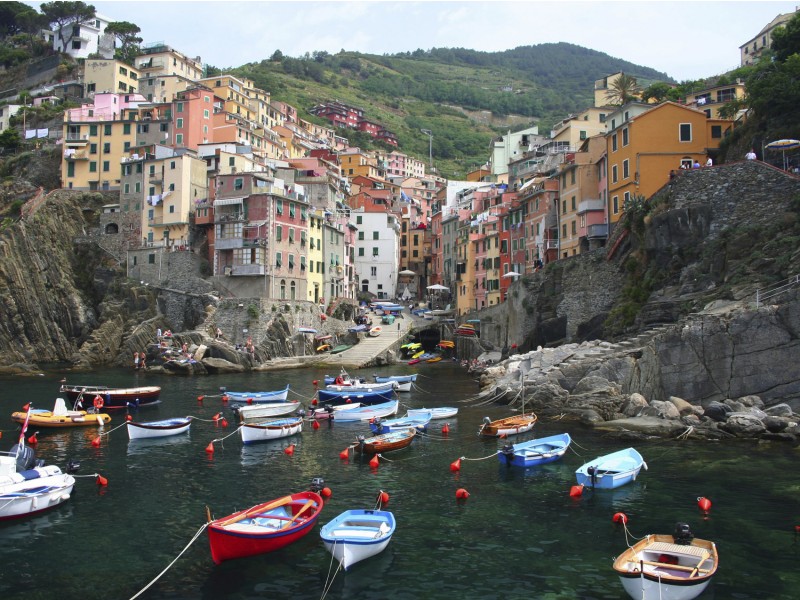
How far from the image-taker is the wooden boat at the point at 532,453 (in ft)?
93.8

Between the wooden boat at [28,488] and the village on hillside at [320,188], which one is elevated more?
the village on hillside at [320,188]

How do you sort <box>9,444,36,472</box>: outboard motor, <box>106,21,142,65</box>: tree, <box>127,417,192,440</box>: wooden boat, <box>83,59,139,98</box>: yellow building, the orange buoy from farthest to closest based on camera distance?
<box>106,21,142,65</box>: tree < <box>83,59,139,98</box>: yellow building < <box>127,417,192,440</box>: wooden boat < <box>9,444,36,472</box>: outboard motor < the orange buoy

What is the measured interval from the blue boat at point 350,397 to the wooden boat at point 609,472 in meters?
22.0

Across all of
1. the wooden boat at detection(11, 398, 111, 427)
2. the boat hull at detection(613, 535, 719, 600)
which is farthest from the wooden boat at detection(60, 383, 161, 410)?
the boat hull at detection(613, 535, 719, 600)

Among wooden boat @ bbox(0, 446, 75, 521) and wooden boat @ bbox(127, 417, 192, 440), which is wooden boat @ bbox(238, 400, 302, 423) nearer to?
wooden boat @ bbox(127, 417, 192, 440)

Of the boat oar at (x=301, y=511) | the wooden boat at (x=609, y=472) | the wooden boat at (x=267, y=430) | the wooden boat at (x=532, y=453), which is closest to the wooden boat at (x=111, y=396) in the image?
the wooden boat at (x=267, y=430)

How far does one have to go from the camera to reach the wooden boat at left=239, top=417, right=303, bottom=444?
33.5 metres

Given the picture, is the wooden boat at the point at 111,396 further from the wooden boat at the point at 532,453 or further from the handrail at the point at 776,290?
the handrail at the point at 776,290

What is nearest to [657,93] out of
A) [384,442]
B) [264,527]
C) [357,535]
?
[384,442]

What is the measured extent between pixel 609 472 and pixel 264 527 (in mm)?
13125

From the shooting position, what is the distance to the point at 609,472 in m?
25.0

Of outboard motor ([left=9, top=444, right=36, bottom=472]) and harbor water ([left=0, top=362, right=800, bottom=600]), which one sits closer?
harbor water ([left=0, top=362, right=800, bottom=600])

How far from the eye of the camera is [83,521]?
21.5m

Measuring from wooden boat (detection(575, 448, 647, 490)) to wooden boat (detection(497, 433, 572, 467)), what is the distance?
3046 mm
